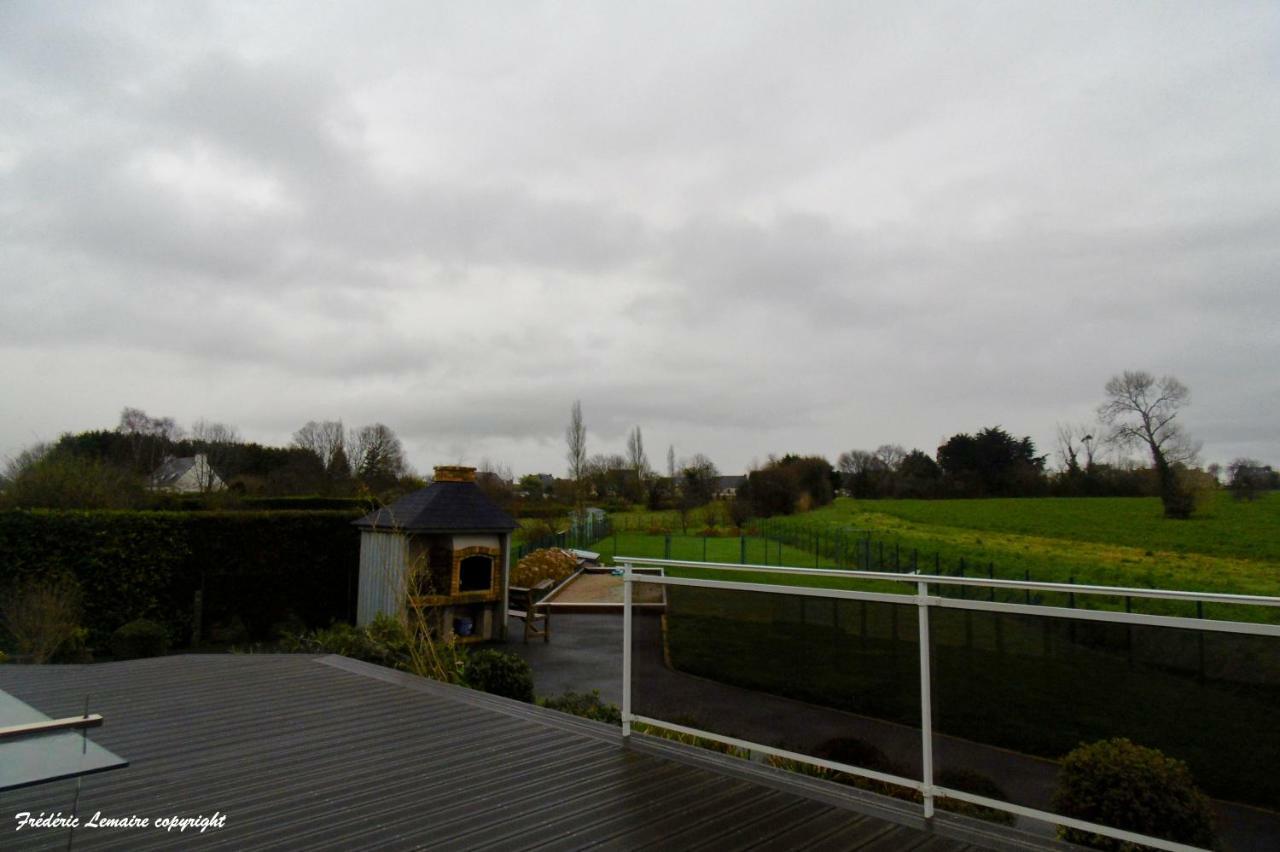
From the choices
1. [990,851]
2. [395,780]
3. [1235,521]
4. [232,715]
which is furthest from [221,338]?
[1235,521]

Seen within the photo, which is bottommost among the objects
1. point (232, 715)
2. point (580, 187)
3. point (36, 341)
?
point (232, 715)

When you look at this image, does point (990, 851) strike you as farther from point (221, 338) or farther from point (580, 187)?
point (221, 338)

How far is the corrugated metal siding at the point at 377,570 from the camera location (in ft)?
41.3

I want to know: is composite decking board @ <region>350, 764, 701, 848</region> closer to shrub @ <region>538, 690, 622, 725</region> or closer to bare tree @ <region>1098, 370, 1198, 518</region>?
shrub @ <region>538, 690, 622, 725</region>

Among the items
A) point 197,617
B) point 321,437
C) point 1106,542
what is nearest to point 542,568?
point 197,617

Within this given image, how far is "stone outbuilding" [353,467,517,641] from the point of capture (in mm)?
12883

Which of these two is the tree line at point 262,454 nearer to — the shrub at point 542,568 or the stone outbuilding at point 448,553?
the shrub at point 542,568

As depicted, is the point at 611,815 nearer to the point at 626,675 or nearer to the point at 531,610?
the point at 626,675

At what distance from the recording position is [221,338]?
15.9 meters

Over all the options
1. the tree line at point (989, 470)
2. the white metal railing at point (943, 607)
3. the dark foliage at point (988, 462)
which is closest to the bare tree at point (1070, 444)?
the tree line at point (989, 470)

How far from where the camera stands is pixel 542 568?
71.4ft

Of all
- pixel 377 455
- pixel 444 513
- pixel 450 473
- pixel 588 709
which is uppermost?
pixel 377 455

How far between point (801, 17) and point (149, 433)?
43.0 m

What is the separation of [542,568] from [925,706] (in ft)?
64.3
